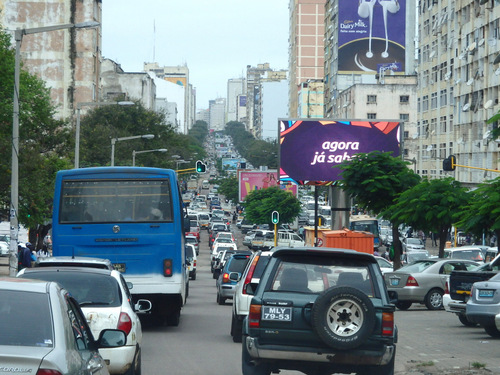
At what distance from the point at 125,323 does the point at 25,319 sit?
5589 mm

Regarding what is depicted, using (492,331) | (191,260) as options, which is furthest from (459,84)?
(492,331)

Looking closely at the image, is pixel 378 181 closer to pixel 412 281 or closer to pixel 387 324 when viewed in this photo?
pixel 412 281

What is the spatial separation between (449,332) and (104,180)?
301 inches

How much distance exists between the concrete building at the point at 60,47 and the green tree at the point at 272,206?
19982mm

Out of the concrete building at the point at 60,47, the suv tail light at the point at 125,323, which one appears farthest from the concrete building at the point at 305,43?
the suv tail light at the point at 125,323

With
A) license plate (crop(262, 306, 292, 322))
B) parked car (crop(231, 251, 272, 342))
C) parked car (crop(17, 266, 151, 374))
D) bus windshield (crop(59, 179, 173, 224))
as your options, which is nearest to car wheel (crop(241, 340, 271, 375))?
license plate (crop(262, 306, 292, 322))

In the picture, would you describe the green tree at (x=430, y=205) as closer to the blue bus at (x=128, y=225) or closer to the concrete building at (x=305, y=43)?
the blue bus at (x=128, y=225)

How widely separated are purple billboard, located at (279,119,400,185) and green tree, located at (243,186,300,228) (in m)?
38.1

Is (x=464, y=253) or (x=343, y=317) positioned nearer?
(x=343, y=317)

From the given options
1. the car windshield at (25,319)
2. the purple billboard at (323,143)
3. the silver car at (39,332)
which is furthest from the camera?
the purple billboard at (323,143)

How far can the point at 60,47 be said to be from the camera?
273 ft

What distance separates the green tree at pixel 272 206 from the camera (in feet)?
301

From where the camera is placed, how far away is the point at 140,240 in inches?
755

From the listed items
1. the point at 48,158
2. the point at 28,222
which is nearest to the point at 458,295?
the point at 28,222
